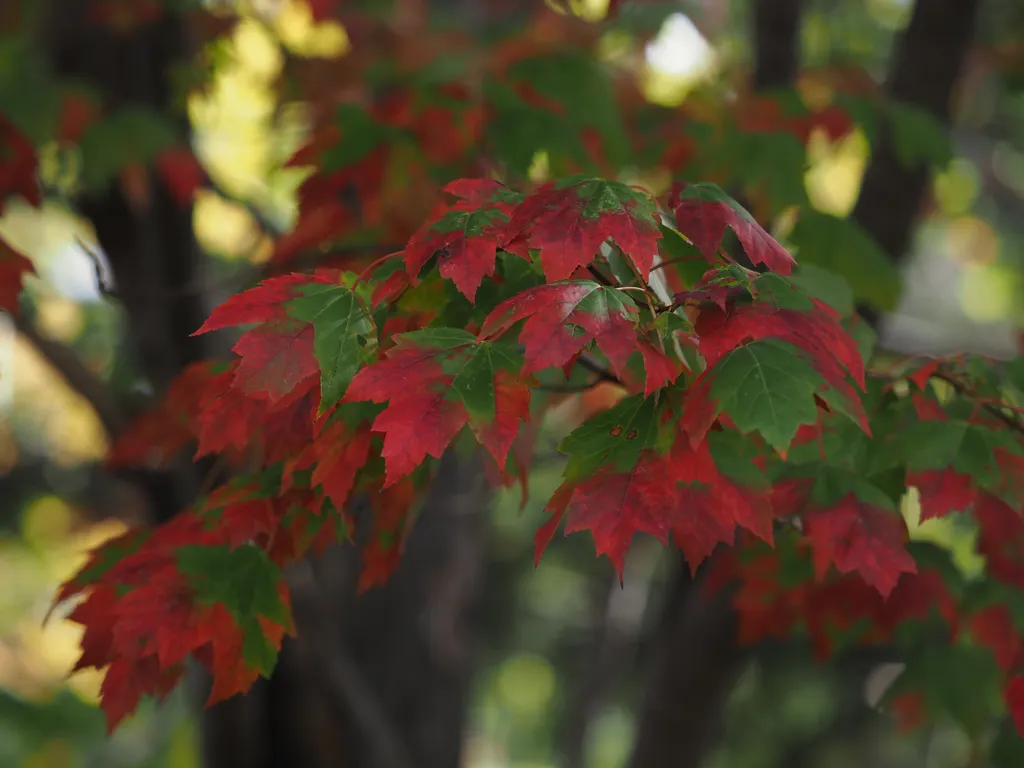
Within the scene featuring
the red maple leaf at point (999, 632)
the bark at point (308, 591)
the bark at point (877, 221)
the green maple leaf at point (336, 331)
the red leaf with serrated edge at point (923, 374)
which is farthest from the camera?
the bark at point (877, 221)

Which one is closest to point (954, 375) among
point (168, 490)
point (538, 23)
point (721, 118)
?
point (721, 118)

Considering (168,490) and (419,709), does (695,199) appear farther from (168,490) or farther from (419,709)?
(419,709)

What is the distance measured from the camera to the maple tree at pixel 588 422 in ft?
3.66

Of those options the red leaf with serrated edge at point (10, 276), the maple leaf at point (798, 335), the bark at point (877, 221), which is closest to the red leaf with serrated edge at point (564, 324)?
the maple leaf at point (798, 335)

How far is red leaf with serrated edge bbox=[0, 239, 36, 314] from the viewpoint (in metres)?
1.76

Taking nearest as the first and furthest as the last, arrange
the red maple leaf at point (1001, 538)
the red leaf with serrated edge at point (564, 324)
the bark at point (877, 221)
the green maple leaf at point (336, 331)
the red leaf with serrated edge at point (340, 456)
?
1. the red leaf with serrated edge at point (564, 324)
2. the green maple leaf at point (336, 331)
3. the red leaf with serrated edge at point (340, 456)
4. the red maple leaf at point (1001, 538)
5. the bark at point (877, 221)

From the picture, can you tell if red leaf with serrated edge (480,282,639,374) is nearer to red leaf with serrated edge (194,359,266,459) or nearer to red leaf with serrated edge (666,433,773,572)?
red leaf with serrated edge (666,433,773,572)

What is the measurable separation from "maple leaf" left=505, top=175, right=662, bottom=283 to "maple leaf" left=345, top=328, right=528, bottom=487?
0.13m

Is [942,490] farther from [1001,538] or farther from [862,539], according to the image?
[1001,538]

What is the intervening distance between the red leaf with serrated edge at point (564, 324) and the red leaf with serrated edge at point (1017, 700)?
0.81 metres

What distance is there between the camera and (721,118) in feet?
8.25

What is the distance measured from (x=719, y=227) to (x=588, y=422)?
0.30 m

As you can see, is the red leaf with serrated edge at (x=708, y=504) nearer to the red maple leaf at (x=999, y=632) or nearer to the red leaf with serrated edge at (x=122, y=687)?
the red leaf with serrated edge at (x=122, y=687)

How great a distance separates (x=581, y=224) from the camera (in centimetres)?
117
